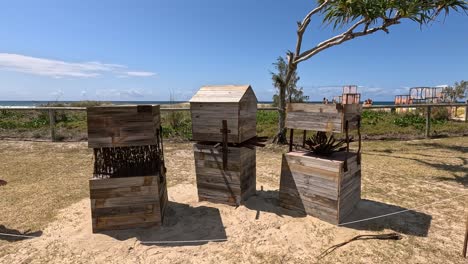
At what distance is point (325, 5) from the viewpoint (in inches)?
319

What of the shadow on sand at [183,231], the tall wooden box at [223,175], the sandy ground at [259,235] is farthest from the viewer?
the tall wooden box at [223,175]

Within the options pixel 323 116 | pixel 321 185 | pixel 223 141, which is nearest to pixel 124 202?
pixel 223 141

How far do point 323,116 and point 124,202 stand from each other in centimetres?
283

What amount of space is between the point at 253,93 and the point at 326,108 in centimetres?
135

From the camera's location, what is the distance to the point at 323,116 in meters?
3.88

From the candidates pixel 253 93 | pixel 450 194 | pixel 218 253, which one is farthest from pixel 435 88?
pixel 218 253

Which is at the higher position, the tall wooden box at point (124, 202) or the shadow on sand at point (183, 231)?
the tall wooden box at point (124, 202)

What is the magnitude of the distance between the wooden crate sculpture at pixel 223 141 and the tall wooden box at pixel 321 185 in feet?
2.09

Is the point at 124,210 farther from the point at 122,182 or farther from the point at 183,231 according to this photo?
the point at 183,231

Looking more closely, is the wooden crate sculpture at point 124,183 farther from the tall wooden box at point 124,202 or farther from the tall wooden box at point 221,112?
the tall wooden box at point 221,112

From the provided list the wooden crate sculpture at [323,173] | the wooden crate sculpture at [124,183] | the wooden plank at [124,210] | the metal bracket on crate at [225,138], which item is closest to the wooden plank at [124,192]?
the wooden crate sculpture at [124,183]

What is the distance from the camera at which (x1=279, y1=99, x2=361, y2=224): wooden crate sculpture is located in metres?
3.78

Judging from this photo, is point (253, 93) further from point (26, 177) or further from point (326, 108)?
point (26, 177)

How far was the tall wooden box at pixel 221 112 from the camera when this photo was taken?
4227mm
